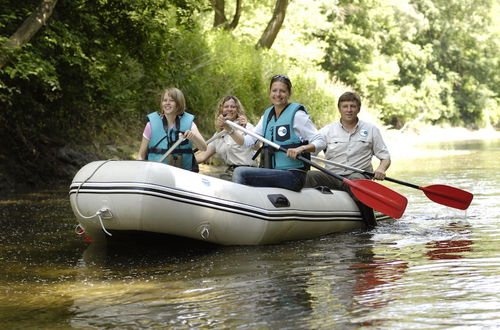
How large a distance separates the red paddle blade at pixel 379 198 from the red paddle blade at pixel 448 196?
0.90 metres

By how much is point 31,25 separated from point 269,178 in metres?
4.94

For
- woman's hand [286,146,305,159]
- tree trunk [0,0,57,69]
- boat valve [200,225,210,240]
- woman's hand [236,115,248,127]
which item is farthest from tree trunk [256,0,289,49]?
boat valve [200,225,210,240]

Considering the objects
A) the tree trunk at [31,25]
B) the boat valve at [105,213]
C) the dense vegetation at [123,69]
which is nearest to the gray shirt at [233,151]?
the boat valve at [105,213]

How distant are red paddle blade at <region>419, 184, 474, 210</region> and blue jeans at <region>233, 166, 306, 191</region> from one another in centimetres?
169

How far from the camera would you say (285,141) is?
6.32 m

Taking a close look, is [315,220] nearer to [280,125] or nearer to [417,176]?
[280,125]

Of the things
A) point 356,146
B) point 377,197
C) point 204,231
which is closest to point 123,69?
point 356,146

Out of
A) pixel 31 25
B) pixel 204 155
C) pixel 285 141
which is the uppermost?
→ pixel 31 25

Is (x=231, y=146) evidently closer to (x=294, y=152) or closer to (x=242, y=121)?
(x=242, y=121)

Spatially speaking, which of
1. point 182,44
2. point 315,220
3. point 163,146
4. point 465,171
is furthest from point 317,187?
point 182,44

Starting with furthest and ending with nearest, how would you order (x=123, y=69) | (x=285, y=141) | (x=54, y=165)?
(x=123, y=69), (x=54, y=165), (x=285, y=141)

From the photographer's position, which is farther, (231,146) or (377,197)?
(231,146)

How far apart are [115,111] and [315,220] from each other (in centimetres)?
800

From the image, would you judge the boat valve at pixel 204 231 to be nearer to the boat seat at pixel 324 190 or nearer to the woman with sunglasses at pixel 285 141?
the woman with sunglasses at pixel 285 141
